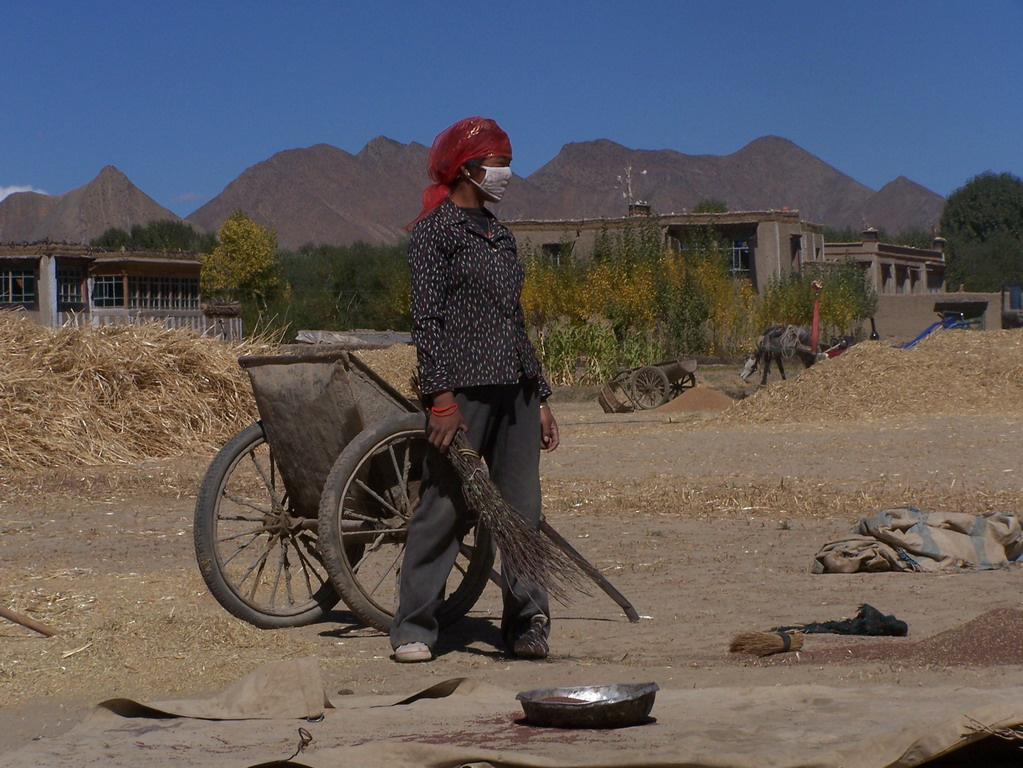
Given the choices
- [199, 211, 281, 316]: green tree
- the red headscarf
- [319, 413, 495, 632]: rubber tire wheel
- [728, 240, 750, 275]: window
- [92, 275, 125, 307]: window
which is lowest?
[319, 413, 495, 632]: rubber tire wheel

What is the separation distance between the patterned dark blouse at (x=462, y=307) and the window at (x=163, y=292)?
175 ft

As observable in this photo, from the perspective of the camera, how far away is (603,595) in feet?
19.2

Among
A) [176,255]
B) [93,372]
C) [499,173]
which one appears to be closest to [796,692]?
[499,173]

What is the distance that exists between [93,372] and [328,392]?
951cm

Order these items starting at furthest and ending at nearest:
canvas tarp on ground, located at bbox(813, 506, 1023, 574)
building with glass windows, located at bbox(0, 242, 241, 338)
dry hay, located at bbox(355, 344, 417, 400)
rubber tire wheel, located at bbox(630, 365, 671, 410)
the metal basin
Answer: building with glass windows, located at bbox(0, 242, 241, 338)
dry hay, located at bbox(355, 344, 417, 400)
rubber tire wheel, located at bbox(630, 365, 671, 410)
canvas tarp on ground, located at bbox(813, 506, 1023, 574)
the metal basin

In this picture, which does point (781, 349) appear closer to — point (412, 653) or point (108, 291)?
point (412, 653)

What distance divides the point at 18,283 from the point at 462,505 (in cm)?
5101

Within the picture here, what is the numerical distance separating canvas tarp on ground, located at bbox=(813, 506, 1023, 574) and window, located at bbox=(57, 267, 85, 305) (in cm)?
4972

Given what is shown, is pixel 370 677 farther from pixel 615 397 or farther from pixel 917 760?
pixel 615 397

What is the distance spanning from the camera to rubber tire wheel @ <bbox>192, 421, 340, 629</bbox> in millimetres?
5051

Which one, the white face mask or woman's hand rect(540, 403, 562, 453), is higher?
the white face mask

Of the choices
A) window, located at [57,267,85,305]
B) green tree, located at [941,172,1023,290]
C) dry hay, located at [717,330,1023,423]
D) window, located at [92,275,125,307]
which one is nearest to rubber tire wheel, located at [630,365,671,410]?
dry hay, located at [717,330,1023,423]

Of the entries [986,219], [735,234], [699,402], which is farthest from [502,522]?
[986,219]

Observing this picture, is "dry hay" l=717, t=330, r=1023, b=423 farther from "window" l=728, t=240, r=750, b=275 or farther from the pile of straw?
"window" l=728, t=240, r=750, b=275
